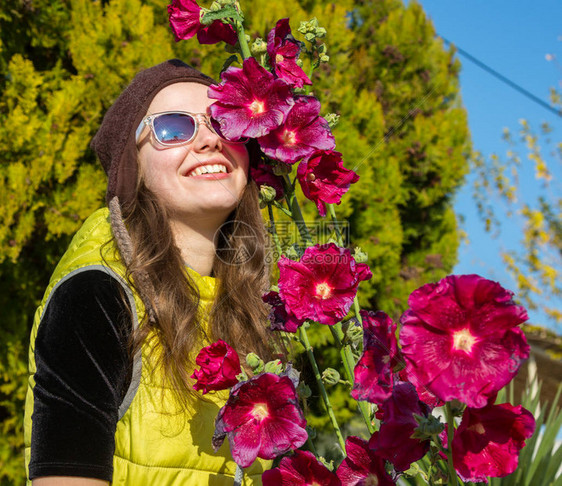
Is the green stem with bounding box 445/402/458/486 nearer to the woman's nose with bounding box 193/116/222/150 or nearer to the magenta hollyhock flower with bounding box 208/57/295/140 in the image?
the magenta hollyhock flower with bounding box 208/57/295/140

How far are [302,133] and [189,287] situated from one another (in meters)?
0.69

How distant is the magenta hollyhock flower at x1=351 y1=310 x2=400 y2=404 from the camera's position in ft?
2.53

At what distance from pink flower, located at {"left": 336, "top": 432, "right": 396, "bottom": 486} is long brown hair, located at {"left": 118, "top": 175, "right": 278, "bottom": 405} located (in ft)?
1.93

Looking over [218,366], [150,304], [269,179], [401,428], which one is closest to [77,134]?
[150,304]

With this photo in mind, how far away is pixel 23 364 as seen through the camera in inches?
115

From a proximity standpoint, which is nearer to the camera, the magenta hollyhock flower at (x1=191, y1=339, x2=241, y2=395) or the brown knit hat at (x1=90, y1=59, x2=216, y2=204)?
the magenta hollyhock flower at (x1=191, y1=339, x2=241, y2=395)

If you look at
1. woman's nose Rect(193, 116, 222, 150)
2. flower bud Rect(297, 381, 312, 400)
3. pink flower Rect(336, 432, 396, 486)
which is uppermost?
woman's nose Rect(193, 116, 222, 150)

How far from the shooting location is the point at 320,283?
92cm

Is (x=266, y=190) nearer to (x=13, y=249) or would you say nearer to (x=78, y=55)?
(x=13, y=249)

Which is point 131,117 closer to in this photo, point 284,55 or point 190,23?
point 190,23

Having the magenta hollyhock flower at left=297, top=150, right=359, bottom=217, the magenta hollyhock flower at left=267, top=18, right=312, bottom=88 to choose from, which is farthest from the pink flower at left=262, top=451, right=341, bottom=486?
the magenta hollyhock flower at left=267, top=18, right=312, bottom=88

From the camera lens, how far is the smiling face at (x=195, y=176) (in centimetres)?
150

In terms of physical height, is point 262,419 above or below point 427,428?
below

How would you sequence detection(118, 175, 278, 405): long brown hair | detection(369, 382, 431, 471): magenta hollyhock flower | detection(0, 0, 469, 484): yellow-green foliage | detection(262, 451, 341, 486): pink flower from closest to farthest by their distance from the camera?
detection(369, 382, 431, 471): magenta hollyhock flower → detection(262, 451, 341, 486): pink flower → detection(118, 175, 278, 405): long brown hair → detection(0, 0, 469, 484): yellow-green foliage
